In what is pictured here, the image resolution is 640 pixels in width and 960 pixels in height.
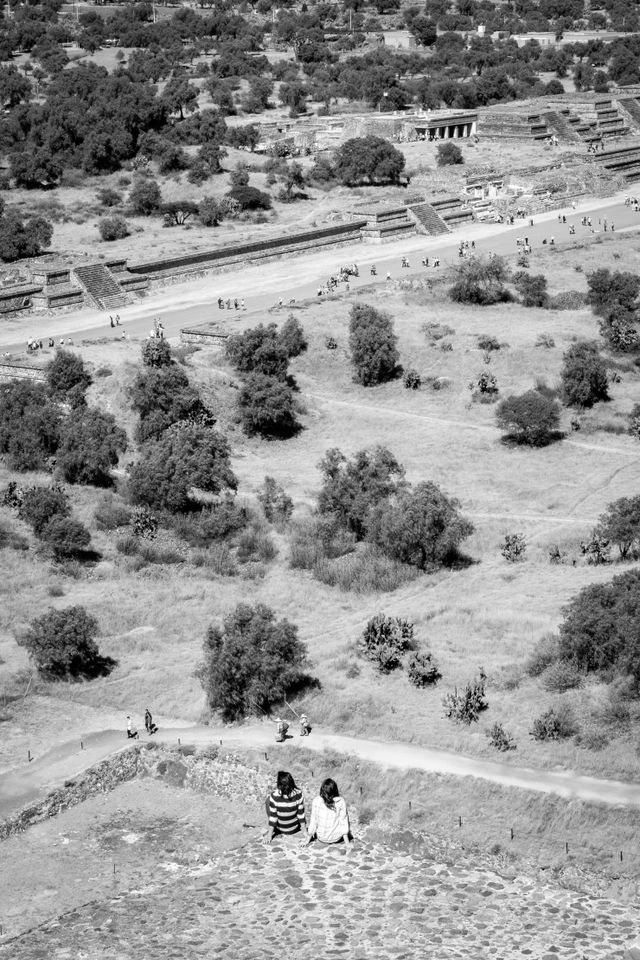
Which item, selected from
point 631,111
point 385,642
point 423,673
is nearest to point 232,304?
point 385,642

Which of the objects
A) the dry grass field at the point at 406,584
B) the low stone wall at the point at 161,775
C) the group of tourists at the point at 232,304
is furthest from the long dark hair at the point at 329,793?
the group of tourists at the point at 232,304

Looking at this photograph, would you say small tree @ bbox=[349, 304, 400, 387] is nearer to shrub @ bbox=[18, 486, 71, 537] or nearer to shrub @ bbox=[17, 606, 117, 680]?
shrub @ bbox=[18, 486, 71, 537]

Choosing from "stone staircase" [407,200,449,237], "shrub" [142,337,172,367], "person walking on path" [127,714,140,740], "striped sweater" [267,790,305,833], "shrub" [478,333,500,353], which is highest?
"striped sweater" [267,790,305,833]

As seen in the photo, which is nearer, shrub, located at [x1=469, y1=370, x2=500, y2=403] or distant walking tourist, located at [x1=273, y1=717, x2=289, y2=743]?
distant walking tourist, located at [x1=273, y1=717, x2=289, y2=743]

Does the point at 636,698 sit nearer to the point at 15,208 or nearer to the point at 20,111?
the point at 15,208

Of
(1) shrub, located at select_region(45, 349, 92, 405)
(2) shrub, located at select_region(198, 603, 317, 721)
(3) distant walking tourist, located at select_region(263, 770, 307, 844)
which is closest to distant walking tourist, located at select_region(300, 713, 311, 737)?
(2) shrub, located at select_region(198, 603, 317, 721)

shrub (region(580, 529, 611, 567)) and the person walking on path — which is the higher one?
the person walking on path
